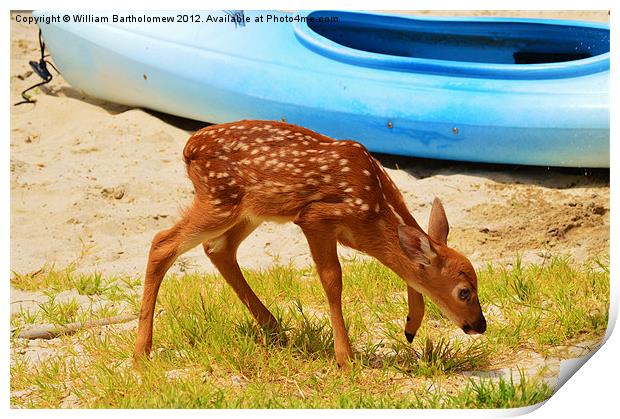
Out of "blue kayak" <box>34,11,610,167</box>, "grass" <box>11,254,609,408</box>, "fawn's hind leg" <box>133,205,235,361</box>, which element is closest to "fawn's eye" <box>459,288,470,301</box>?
"grass" <box>11,254,609,408</box>

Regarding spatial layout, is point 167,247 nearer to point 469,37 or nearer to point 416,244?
point 416,244

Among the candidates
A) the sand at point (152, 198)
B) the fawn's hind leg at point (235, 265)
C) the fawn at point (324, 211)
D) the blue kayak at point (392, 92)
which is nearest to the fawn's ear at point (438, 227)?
the fawn at point (324, 211)

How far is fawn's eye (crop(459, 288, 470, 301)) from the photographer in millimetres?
3633

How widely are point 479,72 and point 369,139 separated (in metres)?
0.68

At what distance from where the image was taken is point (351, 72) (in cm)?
557

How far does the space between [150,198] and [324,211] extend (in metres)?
2.33

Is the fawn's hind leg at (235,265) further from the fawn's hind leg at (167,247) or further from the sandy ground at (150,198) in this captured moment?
the sandy ground at (150,198)

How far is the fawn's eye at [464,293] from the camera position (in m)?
3.63

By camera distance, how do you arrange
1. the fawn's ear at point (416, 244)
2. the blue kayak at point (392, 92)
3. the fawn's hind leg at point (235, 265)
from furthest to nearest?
the blue kayak at point (392, 92), the fawn's hind leg at point (235, 265), the fawn's ear at point (416, 244)

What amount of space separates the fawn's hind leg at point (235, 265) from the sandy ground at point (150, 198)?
1005 millimetres

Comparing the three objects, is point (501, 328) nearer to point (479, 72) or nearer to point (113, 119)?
point (479, 72)

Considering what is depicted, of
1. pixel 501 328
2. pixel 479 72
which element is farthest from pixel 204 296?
pixel 479 72

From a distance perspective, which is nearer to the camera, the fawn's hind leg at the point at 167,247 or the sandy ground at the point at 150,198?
the fawn's hind leg at the point at 167,247

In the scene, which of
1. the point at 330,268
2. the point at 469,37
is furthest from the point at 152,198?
the point at 330,268
